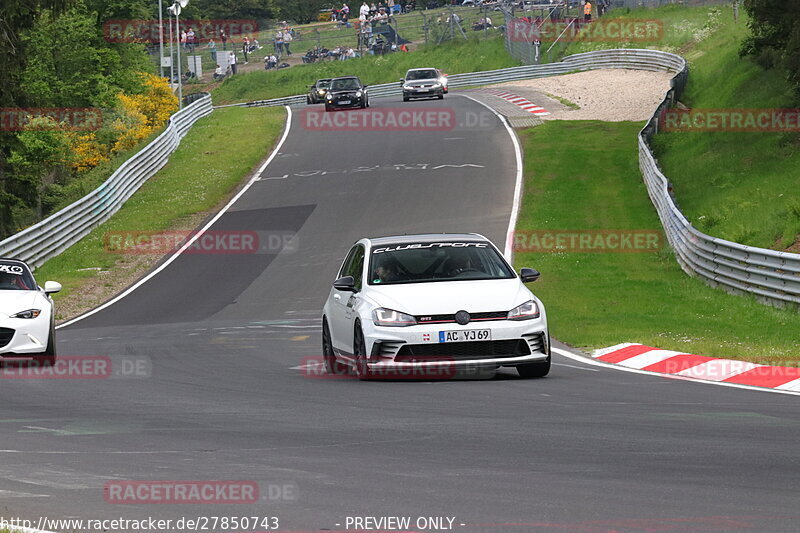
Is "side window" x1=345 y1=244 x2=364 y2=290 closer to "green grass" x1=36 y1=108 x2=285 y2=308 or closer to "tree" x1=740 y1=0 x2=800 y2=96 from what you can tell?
"green grass" x1=36 y1=108 x2=285 y2=308

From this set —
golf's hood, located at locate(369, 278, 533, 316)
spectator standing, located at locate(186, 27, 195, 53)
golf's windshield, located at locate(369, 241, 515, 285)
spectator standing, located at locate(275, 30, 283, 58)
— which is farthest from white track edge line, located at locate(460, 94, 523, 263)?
spectator standing, located at locate(186, 27, 195, 53)

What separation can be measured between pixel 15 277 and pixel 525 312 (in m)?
7.26

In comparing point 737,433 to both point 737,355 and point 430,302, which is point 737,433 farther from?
point 737,355

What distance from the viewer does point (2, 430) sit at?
9.84 meters

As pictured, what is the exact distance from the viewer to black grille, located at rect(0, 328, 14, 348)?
14922mm

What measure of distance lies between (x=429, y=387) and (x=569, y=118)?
41018mm

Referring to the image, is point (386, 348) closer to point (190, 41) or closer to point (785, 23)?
point (785, 23)

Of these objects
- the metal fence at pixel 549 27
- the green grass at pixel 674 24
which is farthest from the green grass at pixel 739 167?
the metal fence at pixel 549 27

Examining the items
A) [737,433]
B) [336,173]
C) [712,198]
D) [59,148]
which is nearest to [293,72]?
[59,148]

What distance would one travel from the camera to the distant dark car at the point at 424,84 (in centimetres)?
6134

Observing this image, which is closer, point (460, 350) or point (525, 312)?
point (460, 350)

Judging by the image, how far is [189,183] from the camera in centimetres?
4394

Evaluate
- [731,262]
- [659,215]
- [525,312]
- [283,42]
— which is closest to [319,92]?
[283,42]

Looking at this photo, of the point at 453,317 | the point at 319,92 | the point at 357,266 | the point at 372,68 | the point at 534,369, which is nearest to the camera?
the point at 453,317
